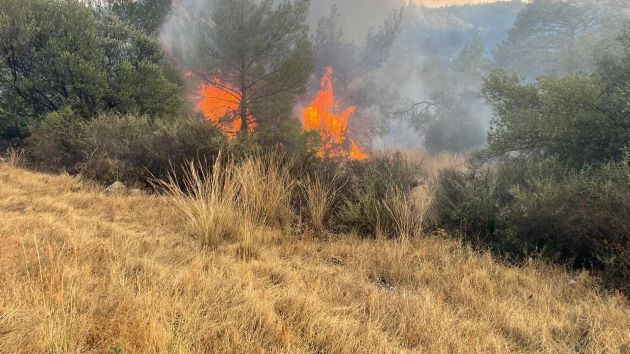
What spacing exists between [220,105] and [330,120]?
706cm

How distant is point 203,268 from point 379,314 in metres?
1.41

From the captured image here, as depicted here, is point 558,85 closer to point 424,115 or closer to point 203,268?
point 203,268

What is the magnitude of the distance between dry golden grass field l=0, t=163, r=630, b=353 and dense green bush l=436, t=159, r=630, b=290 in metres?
0.35

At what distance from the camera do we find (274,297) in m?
2.46

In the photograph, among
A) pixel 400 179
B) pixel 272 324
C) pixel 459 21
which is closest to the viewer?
pixel 272 324

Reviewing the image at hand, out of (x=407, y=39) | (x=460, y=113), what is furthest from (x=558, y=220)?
(x=407, y=39)

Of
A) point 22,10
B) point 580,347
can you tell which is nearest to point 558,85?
point 580,347

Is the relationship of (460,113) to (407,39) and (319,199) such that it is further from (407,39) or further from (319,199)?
(407,39)

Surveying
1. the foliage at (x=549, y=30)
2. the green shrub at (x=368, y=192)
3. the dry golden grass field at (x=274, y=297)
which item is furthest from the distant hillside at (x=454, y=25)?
the dry golden grass field at (x=274, y=297)

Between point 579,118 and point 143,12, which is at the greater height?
point 143,12

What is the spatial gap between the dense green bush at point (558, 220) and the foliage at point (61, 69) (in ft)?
36.5

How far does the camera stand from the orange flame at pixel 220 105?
1443cm

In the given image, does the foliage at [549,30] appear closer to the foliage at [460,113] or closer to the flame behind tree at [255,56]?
the foliage at [460,113]

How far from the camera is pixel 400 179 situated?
5555mm
